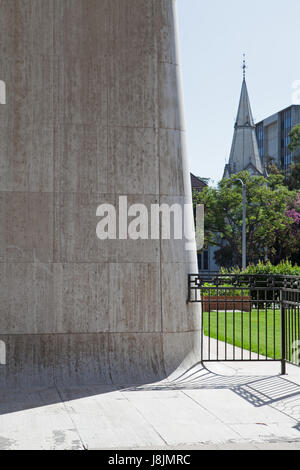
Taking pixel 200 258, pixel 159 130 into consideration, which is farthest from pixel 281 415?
pixel 200 258

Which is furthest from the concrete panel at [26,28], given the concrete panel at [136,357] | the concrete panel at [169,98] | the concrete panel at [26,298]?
the concrete panel at [136,357]

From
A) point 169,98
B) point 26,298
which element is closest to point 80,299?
point 26,298

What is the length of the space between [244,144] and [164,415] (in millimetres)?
72079

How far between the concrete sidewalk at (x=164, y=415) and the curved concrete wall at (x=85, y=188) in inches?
24.9

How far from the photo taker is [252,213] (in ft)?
153

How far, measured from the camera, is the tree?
46.7 metres

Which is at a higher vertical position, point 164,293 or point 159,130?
point 159,130

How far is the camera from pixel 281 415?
6.87 m

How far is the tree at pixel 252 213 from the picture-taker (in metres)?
46.7

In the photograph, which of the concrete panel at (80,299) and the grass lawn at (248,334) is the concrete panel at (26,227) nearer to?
the concrete panel at (80,299)

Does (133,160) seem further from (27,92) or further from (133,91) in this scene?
(27,92)
